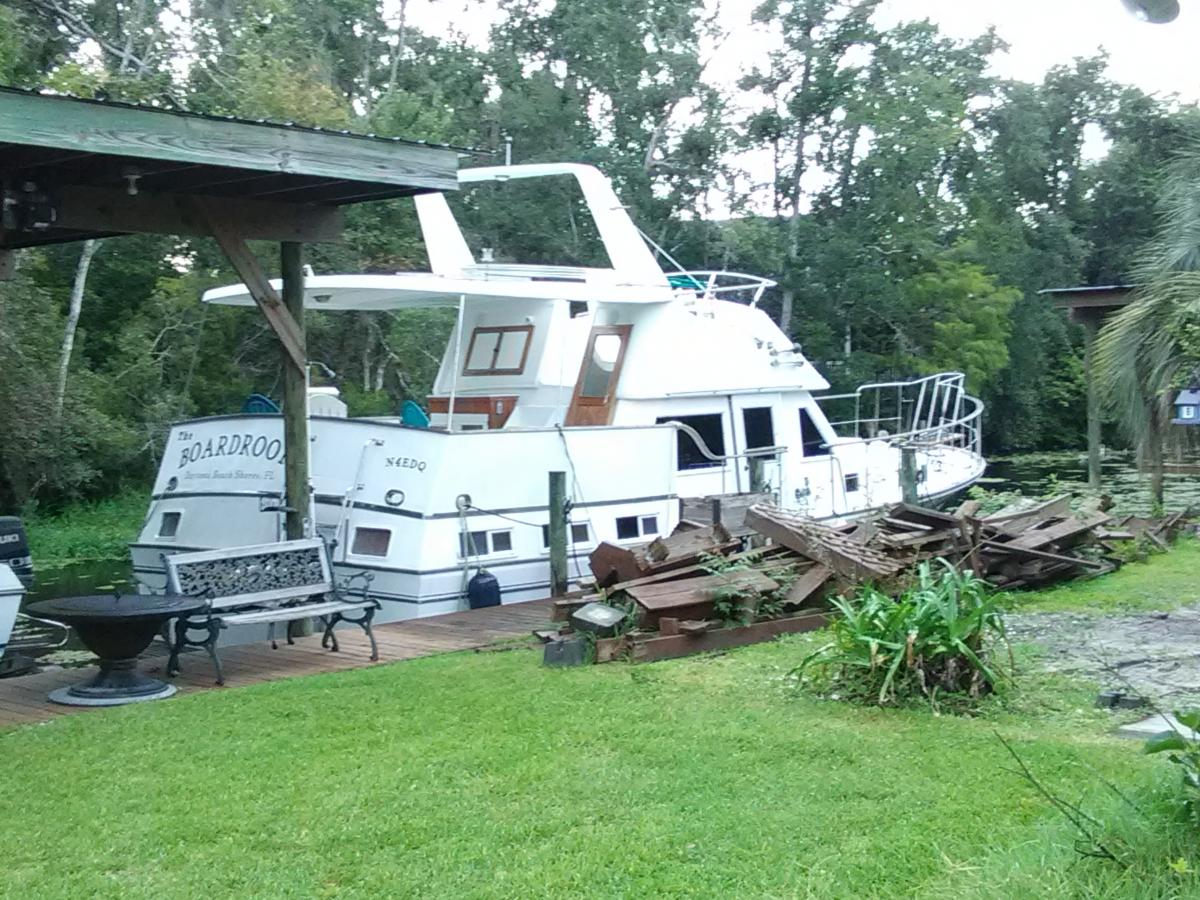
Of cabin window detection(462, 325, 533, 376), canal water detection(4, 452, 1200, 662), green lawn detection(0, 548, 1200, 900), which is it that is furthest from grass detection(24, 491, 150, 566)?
green lawn detection(0, 548, 1200, 900)

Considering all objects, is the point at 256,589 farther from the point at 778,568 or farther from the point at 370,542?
the point at 778,568

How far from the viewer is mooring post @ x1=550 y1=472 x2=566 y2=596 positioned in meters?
13.0

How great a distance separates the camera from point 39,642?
1377cm

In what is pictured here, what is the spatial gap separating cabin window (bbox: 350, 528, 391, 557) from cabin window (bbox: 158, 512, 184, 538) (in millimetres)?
2240

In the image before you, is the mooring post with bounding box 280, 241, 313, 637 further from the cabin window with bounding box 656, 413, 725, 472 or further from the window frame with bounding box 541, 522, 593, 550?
the cabin window with bounding box 656, 413, 725, 472

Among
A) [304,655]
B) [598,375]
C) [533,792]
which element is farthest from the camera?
[598,375]

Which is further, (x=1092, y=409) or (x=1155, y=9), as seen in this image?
(x=1092, y=409)

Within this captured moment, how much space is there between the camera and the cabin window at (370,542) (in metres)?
13.0

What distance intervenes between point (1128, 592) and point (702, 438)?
18.1ft

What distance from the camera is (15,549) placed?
11.6m

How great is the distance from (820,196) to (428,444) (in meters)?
32.1

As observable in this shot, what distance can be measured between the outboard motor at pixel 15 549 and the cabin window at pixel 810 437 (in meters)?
9.41

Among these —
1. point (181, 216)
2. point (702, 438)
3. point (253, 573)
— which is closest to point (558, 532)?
point (702, 438)

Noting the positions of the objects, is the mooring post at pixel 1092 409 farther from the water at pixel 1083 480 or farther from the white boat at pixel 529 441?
the white boat at pixel 529 441
